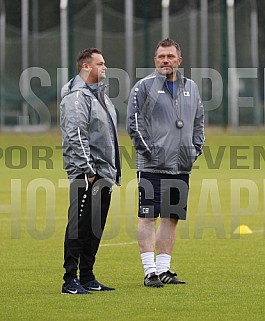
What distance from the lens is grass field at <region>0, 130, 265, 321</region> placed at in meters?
8.98

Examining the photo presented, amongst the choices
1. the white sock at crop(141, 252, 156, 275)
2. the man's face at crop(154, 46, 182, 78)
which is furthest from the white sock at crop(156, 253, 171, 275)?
the man's face at crop(154, 46, 182, 78)

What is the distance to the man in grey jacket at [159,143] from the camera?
1037 cm

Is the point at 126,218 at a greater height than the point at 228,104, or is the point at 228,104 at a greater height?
the point at 228,104

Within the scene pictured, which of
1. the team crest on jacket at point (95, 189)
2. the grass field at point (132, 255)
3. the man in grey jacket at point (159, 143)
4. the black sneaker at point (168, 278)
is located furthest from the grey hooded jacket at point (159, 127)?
the grass field at point (132, 255)

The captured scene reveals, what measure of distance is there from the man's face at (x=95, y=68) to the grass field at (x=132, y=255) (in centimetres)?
190

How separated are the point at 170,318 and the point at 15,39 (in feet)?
127

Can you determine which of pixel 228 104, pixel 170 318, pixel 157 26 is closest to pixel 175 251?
pixel 170 318

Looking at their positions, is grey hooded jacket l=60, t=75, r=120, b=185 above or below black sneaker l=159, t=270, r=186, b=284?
above

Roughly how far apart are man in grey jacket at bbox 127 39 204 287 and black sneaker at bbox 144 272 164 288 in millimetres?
32

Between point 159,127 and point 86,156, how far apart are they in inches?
40.4

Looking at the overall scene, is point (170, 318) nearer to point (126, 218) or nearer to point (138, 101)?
point (138, 101)

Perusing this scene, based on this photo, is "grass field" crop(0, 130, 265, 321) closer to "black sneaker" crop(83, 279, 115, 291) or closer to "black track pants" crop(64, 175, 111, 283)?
"black sneaker" crop(83, 279, 115, 291)

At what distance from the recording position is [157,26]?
42.5 meters

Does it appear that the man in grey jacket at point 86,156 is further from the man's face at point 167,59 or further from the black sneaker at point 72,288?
the man's face at point 167,59
